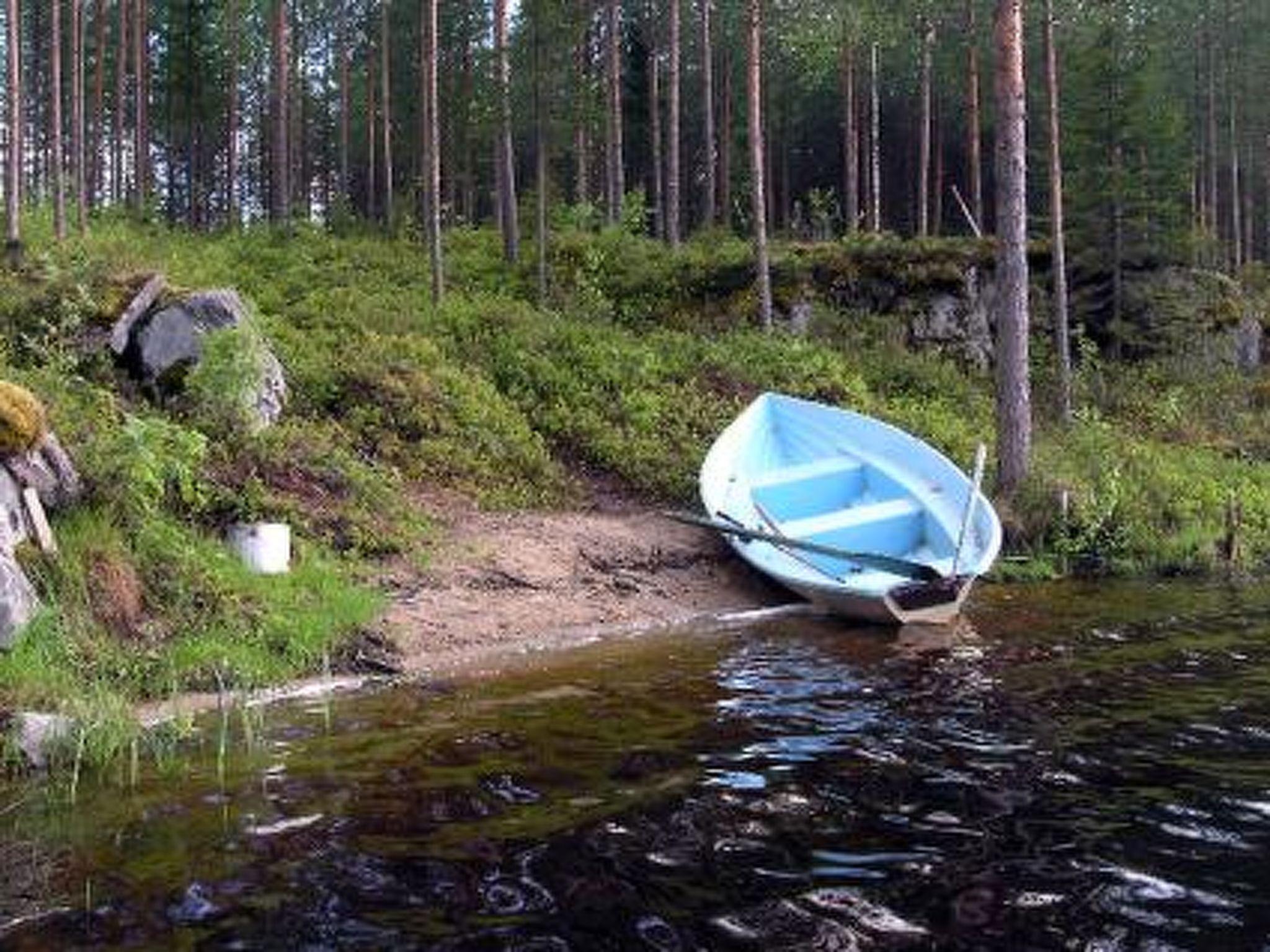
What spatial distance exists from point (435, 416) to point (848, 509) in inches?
204

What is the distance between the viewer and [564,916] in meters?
4.48

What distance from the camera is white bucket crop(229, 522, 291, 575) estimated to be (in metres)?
10.3

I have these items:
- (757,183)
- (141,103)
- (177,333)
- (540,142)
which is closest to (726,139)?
(540,142)

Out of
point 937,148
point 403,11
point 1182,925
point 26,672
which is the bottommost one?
point 1182,925

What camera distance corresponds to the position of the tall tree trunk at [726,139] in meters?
36.9

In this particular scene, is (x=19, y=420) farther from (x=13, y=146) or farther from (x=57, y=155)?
(x=57, y=155)

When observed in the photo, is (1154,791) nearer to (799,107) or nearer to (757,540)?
(757,540)

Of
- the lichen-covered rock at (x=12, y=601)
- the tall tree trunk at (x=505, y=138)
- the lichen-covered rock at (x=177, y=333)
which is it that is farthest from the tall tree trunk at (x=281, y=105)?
the lichen-covered rock at (x=12, y=601)

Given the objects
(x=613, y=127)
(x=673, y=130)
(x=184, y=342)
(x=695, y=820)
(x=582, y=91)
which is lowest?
(x=695, y=820)

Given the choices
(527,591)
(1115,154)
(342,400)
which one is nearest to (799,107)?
(1115,154)

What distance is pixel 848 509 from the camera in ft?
46.2

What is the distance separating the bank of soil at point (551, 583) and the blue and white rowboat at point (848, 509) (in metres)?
0.59

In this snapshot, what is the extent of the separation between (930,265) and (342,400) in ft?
43.7

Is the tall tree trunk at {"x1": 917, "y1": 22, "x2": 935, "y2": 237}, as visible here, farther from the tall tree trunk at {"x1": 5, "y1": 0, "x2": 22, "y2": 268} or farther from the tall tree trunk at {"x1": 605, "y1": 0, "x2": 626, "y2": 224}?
the tall tree trunk at {"x1": 5, "y1": 0, "x2": 22, "y2": 268}
